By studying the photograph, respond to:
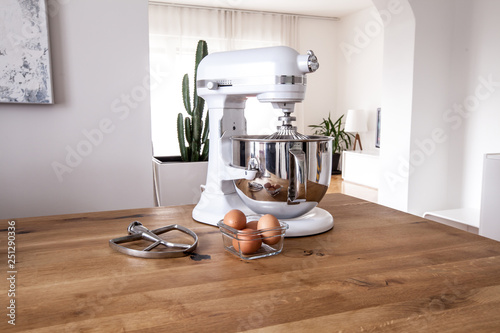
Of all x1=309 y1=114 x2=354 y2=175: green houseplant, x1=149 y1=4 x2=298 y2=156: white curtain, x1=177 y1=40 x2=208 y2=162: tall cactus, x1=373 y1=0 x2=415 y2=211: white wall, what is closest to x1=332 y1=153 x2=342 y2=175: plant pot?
x1=309 y1=114 x2=354 y2=175: green houseplant

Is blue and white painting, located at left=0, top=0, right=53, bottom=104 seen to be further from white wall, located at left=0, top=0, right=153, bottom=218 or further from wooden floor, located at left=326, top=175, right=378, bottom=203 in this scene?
wooden floor, located at left=326, top=175, right=378, bottom=203

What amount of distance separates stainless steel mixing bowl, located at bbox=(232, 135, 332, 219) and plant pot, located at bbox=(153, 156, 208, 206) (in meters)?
1.47

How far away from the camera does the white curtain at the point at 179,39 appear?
564cm

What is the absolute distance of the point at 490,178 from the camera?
7.13ft

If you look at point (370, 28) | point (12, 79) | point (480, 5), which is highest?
point (370, 28)

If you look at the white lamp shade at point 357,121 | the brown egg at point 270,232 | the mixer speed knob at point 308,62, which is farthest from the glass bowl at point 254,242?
the white lamp shade at point 357,121

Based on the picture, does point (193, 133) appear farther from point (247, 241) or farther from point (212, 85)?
point (247, 241)

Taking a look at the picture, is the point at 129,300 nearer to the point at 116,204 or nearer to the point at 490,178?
the point at 116,204

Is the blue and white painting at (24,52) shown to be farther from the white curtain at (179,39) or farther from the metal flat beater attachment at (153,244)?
the white curtain at (179,39)

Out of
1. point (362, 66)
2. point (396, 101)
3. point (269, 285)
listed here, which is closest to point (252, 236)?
point (269, 285)

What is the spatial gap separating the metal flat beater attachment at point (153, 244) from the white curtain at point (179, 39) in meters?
5.06

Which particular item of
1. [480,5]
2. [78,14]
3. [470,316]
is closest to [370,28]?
[480,5]

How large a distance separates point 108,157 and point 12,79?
53 cm

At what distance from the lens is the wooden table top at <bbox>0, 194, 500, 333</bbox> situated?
49cm
